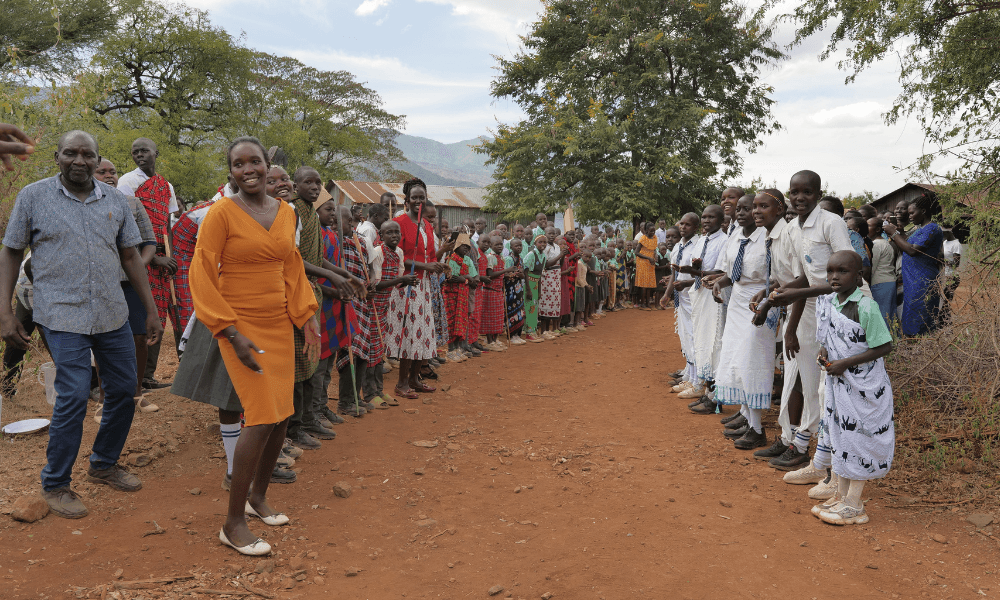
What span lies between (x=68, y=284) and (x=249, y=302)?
4.08 ft

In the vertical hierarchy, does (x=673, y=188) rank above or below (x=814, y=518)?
above

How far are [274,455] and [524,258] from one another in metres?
7.31

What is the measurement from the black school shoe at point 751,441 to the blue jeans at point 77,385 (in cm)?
448

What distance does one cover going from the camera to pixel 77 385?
3414 millimetres

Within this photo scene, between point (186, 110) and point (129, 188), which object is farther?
point (186, 110)

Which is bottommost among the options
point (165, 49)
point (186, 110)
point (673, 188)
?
point (673, 188)

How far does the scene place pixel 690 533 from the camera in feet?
11.5

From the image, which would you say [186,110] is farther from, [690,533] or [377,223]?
[690,533]

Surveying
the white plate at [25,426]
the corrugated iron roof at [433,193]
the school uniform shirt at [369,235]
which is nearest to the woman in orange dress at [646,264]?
the school uniform shirt at [369,235]

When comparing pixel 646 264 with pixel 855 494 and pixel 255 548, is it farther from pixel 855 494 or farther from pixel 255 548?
pixel 255 548

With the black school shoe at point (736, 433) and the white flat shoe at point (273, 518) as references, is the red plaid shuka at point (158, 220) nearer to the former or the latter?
the white flat shoe at point (273, 518)

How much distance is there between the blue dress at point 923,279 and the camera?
250 inches

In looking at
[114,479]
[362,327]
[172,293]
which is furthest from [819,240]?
[172,293]

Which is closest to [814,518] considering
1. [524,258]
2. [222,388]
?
[222,388]
